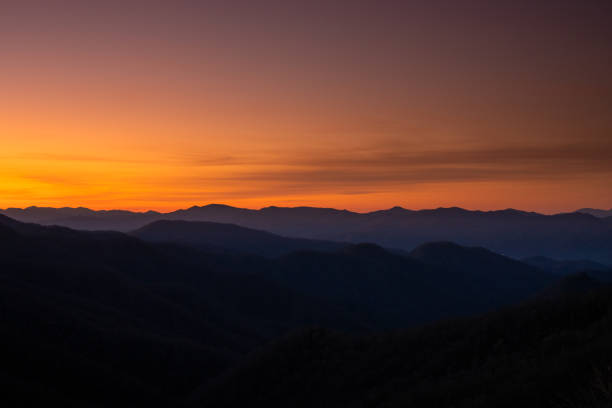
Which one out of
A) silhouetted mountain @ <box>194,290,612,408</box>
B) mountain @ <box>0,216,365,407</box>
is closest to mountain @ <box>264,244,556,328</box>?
mountain @ <box>0,216,365,407</box>

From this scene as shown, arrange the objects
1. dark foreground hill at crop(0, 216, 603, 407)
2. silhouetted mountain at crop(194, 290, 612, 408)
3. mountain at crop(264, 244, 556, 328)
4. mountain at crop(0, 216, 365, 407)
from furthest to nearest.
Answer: mountain at crop(264, 244, 556, 328) → mountain at crop(0, 216, 365, 407) → dark foreground hill at crop(0, 216, 603, 407) → silhouetted mountain at crop(194, 290, 612, 408)

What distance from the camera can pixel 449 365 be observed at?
2189cm

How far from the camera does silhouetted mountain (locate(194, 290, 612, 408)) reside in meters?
13.3

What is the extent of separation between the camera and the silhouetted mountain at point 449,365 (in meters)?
13.3

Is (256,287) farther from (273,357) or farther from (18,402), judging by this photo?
(18,402)

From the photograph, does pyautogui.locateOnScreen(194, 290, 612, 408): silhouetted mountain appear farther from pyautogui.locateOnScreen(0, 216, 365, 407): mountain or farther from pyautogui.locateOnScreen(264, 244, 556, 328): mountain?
pyautogui.locateOnScreen(264, 244, 556, 328): mountain

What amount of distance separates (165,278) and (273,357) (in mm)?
74339

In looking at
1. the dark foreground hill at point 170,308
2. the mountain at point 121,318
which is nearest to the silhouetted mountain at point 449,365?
the dark foreground hill at point 170,308

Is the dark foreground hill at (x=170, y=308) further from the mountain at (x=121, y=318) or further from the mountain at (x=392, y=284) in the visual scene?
the mountain at (x=392, y=284)

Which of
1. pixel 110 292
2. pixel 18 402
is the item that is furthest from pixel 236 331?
pixel 18 402

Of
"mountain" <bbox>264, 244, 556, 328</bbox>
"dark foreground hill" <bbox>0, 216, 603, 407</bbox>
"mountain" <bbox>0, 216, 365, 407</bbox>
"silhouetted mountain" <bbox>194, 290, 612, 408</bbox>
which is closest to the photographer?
"silhouetted mountain" <bbox>194, 290, 612, 408</bbox>

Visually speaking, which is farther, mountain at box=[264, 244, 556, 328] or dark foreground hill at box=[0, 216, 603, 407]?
mountain at box=[264, 244, 556, 328]

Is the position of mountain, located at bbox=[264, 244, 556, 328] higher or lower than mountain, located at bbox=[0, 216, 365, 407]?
lower

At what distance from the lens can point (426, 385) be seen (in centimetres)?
1942
